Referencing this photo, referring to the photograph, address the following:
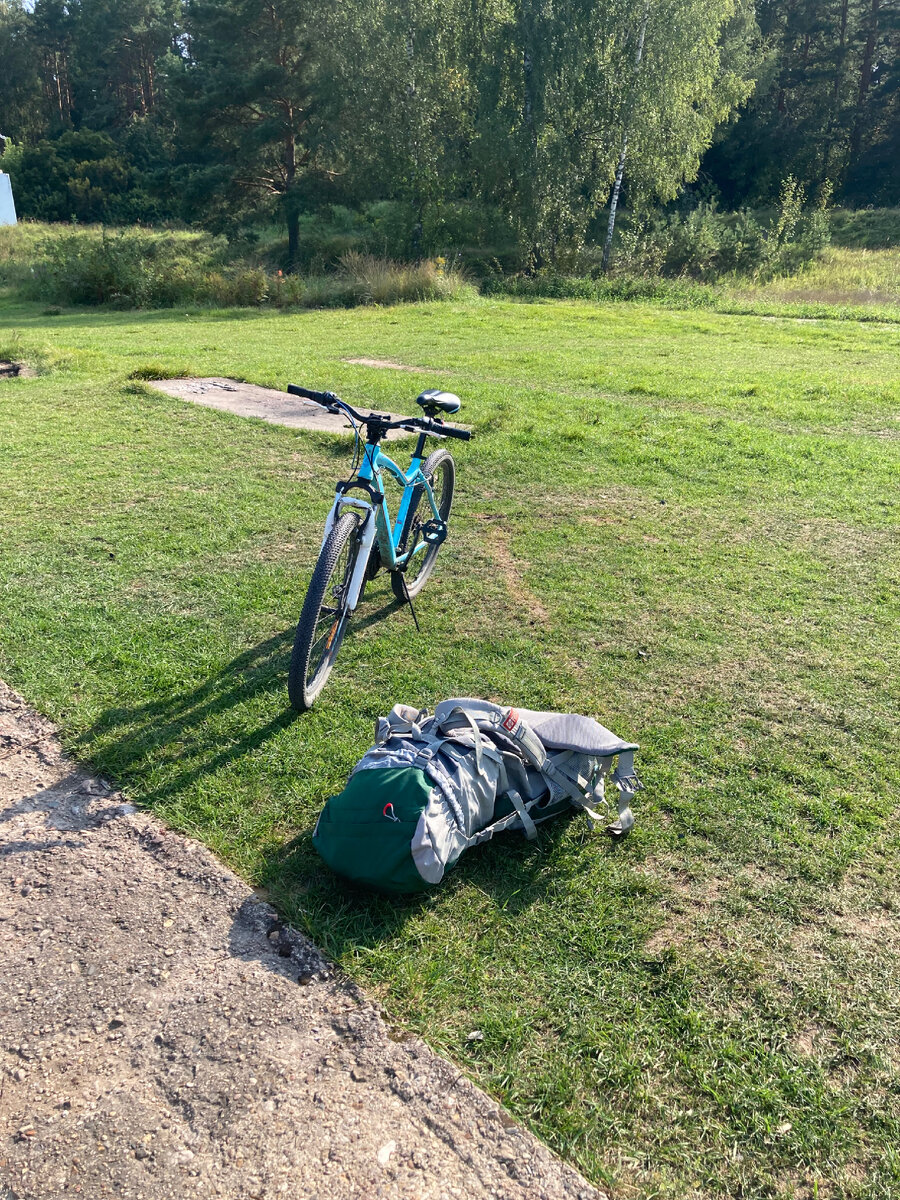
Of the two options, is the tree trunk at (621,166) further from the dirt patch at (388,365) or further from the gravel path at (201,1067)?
the gravel path at (201,1067)

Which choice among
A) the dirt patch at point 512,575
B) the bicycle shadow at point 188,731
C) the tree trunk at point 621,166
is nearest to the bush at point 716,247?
the tree trunk at point 621,166

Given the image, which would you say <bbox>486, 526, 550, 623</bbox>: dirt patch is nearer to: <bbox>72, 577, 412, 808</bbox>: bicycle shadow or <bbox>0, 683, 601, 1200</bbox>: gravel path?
<bbox>72, 577, 412, 808</bbox>: bicycle shadow

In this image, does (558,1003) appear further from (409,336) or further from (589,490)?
(409,336)

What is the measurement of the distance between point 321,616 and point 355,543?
0.38 meters

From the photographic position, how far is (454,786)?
2.91m

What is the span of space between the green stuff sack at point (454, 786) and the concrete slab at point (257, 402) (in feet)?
18.5

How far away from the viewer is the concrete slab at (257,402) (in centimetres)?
880

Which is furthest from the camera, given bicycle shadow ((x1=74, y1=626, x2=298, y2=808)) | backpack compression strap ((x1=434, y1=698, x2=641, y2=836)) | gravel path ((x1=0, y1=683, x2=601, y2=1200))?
bicycle shadow ((x1=74, y1=626, x2=298, y2=808))

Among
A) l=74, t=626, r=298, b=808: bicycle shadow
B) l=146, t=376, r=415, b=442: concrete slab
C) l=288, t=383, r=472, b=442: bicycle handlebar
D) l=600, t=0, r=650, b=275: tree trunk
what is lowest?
l=74, t=626, r=298, b=808: bicycle shadow

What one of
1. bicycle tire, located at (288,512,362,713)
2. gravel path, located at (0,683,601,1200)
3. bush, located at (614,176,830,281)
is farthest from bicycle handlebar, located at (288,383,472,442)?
bush, located at (614,176,830,281)

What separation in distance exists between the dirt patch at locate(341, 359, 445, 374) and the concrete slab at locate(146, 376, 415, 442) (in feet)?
6.39

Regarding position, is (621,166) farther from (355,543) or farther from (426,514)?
(355,543)

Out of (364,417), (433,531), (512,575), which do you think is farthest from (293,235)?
(364,417)

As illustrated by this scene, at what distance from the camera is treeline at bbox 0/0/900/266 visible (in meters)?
25.1
